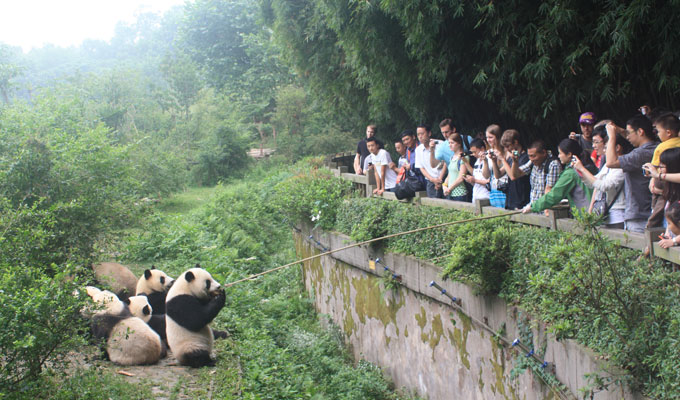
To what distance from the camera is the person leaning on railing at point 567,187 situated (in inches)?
240

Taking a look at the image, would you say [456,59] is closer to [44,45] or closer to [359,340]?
[359,340]

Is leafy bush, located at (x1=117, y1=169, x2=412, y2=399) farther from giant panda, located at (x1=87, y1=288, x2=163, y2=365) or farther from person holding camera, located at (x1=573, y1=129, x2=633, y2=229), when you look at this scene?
person holding camera, located at (x1=573, y1=129, x2=633, y2=229)

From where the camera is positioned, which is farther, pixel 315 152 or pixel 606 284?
pixel 315 152

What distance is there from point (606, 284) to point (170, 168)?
24.1m

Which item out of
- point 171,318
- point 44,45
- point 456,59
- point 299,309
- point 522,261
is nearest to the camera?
point 522,261

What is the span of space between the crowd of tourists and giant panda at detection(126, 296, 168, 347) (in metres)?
4.21

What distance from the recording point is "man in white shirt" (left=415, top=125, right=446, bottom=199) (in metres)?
8.89

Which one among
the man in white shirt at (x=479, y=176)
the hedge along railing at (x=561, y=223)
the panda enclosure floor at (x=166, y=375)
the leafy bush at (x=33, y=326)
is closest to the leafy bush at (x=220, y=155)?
the hedge along railing at (x=561, y=223)

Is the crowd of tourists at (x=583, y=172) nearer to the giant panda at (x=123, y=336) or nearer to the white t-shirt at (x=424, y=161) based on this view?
the white t-shirt at (x=424, y=161)

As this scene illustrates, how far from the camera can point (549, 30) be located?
25.9 ft

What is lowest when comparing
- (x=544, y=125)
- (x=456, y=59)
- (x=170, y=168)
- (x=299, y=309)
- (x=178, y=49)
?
(x=299, y=309)

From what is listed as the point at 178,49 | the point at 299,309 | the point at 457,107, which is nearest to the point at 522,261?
the point at 457,107

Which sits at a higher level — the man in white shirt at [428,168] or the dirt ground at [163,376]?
the man in white shirt at [428,168]

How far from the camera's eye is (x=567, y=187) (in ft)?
20.4
